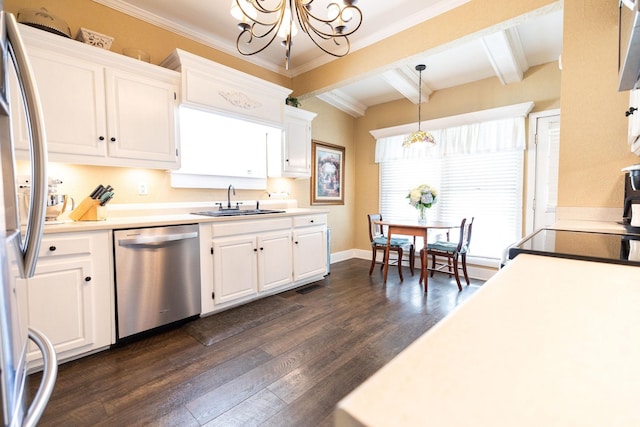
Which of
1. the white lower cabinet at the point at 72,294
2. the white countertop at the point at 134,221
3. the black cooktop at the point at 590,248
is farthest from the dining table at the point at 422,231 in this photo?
the white lower cabinet at the point at 72,294

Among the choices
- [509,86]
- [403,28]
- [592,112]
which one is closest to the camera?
[592,112]

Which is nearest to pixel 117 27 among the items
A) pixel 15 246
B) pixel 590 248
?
pixel 15 246

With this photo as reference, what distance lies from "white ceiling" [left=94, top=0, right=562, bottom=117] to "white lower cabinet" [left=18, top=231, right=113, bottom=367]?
6.75ft

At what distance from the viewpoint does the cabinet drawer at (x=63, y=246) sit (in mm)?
1684

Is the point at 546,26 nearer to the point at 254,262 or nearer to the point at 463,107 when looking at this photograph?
the point at 463,107

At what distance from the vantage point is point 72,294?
1.80m

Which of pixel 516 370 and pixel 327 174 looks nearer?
pixel 516 370

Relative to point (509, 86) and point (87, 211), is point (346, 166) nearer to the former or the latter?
point (509, 86)

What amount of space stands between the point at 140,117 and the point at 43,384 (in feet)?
7.32

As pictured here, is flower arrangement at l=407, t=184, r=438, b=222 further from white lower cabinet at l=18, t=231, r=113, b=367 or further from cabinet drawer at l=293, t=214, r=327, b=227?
white lower cabinet at l=18, t=231, r=113, b=367

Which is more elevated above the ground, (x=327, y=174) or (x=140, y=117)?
(x=140, y=117)

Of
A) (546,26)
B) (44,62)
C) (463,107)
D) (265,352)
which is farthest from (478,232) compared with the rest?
(44,62)

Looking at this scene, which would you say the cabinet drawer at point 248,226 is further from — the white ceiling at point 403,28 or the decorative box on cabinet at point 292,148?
the white ceiling at point 403,28

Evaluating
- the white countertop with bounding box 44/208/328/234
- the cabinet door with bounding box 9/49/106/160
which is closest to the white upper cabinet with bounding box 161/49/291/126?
the cabinet door with bounding box 9/49/106/160
